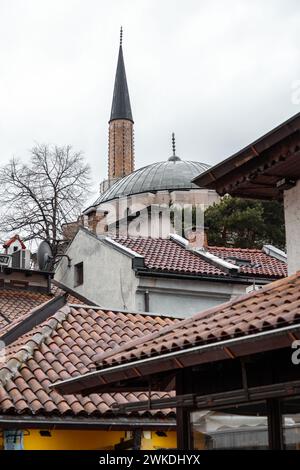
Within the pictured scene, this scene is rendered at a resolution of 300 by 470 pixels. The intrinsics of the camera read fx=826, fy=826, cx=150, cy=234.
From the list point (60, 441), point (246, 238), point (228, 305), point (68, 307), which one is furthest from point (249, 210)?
point (228, 305)

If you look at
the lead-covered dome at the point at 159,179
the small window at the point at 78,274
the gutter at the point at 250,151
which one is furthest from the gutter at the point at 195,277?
the lead-covered dome at the point at 159,179

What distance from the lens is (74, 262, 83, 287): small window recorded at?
26.3m

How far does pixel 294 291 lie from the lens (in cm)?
843

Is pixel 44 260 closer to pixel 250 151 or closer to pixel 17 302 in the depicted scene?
pixel 17 302

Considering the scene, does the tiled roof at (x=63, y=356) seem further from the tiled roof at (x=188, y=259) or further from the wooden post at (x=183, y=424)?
the tiled roof at (x=188, y=259)

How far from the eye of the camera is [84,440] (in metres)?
13.5

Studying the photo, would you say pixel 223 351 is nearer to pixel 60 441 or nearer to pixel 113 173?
pixel 60 441

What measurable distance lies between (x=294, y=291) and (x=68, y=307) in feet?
29.1

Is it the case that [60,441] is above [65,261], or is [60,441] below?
below

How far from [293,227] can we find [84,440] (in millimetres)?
5370

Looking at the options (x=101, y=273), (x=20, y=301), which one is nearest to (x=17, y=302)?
(x=20, y=301)

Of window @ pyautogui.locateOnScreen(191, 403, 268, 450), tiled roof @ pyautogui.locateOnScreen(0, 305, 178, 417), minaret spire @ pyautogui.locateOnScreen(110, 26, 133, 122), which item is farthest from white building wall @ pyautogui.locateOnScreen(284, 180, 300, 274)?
minaret spire @ pyautogui.locateOnScreen(110, 26, 133, 122)

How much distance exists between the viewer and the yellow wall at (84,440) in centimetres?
1300

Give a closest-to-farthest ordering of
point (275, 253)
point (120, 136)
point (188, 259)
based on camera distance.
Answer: point (188, 259) → point (275, 253) → point (120, 136)
